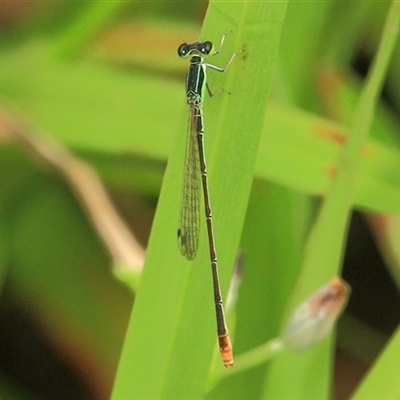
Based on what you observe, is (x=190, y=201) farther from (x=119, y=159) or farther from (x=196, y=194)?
(x=119, y=159)

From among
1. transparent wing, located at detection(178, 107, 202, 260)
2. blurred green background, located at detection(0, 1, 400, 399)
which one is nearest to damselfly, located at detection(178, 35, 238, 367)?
transparent wing, located at detection(178, 107, 202, 260)

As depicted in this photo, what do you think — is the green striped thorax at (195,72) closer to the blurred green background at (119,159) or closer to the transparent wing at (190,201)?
the transparent wing at (190,201)

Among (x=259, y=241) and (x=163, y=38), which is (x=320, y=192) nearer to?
(x=259, y=241)

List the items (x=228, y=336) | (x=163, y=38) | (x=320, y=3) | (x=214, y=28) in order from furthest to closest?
(x=163, y=38), (x=320, y=3), (x=228, y=336), (x=214, y=28)

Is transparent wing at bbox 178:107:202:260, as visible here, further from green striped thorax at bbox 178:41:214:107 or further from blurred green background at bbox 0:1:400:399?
blurred green background at bbox 0:1:400:399

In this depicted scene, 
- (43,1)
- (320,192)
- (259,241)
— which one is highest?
(43,1)

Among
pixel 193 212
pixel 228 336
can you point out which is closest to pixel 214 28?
pixel 193 212

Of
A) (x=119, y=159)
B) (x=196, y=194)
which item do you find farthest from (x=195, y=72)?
(x=119, y=159)
